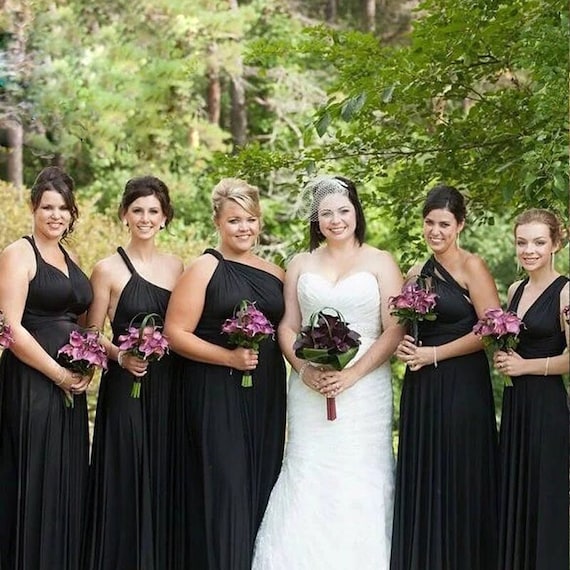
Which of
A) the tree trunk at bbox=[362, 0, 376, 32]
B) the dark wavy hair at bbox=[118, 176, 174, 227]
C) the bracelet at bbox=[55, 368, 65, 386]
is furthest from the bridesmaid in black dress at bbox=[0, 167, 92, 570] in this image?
the tree trunk at bbox=[362, 0, 376, 32]

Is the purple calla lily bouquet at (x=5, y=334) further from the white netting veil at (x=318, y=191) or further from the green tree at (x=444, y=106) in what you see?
the green tree at (x=444, y=106)

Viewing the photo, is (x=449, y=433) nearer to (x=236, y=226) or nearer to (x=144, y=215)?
(x=236, y=226)

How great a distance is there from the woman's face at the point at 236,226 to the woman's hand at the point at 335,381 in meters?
0.78

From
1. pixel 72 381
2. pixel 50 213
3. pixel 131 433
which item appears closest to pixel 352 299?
pixel 131 433

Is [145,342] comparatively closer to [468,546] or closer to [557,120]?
[468,546]

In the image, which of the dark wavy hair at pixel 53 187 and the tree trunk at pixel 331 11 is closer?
the dark wavy hair at pixel 53 187

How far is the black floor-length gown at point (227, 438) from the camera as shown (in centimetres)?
532

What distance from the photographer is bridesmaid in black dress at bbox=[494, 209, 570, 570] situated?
4867 millimetres

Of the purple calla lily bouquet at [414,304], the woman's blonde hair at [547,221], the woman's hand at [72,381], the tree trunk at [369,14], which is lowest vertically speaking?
the woman's hand at [72,381]

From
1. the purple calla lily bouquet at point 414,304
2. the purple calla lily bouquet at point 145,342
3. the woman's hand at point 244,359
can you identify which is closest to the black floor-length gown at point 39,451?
the purple calla lily bouquet at point 145,342

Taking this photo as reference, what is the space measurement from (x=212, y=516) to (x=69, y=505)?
705 millimetres

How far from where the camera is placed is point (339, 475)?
539 centimetres

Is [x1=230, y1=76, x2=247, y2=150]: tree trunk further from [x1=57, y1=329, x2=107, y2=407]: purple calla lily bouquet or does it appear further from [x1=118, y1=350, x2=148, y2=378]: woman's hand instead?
[x1=57, y1=329, x2=107, y2=407]: purple calla lily bouquet

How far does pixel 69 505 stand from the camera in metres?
5.30
